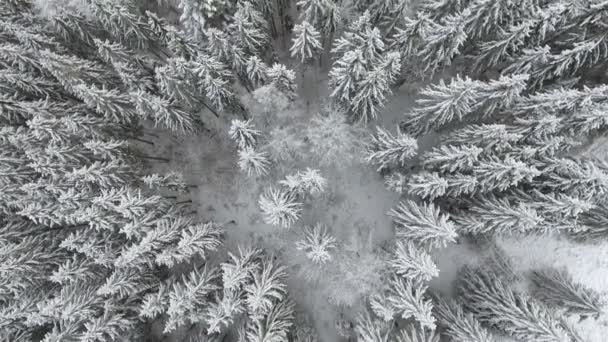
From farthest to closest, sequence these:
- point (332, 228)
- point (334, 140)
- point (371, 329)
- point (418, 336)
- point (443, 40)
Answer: point (332, 228) < point (334, 140) < point (418, 336) < point (443, 40) < point (371, 329)

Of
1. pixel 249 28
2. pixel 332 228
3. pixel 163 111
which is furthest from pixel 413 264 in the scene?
pixel 163 111

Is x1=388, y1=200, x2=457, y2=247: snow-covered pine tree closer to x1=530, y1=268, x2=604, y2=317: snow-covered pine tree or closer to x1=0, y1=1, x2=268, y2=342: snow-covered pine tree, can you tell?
x1=530, y1=268, x2=604, y2=317: snow-covered pine tree

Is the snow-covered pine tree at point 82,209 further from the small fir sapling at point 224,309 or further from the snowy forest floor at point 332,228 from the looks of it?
the snowy forest floor at point 332,228

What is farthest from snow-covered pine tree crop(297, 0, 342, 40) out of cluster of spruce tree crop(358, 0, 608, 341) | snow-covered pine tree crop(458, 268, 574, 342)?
snow-covered pine tree crop(458, 268, 574, 342)

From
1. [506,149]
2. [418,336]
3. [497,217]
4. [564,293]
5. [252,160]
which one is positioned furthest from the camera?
[564,293]

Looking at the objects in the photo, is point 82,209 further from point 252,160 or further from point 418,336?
point 418,336

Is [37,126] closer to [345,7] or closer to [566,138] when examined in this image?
[345,7]
